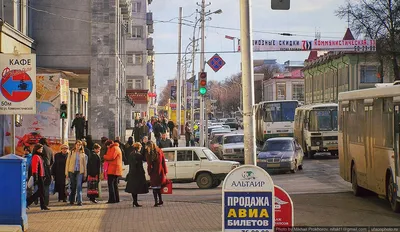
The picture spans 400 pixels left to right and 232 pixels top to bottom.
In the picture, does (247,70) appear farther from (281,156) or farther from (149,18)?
(149,18)

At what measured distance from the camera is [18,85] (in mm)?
14891

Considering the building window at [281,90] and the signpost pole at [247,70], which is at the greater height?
the building window at [281,90]

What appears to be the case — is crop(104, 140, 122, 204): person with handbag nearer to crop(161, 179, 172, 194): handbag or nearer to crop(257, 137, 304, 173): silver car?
crop(161, 179, 172, 194): handbag

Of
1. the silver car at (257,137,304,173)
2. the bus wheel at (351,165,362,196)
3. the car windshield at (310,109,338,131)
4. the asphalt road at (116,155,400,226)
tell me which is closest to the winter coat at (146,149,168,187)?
the asphalt road at (116,155,400,226)

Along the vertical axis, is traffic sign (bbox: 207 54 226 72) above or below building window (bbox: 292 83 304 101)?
below

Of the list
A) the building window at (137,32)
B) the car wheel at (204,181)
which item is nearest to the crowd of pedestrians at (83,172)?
the car wheel at (204,181)

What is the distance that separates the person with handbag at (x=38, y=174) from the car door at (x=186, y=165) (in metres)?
7.22

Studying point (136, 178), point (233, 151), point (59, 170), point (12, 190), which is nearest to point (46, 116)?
point (59, 170)

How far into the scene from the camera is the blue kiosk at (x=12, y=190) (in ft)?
40.9

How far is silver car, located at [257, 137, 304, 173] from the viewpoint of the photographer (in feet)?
89.9

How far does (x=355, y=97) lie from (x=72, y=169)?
7581mm

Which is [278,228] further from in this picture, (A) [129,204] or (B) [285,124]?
(B) [285,124]

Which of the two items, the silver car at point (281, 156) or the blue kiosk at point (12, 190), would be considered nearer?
the blue kiosk at point (12, 190)

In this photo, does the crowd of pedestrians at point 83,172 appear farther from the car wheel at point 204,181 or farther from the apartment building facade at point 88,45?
the apartment building facade at point 88,45
